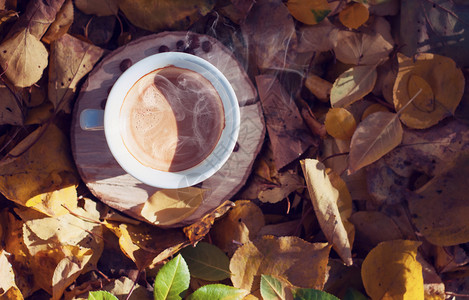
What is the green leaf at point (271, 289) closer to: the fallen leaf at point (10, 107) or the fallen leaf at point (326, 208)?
the fallen leaf at point (326, 208)

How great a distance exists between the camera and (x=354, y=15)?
1.22m

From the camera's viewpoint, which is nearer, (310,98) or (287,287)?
(287,287)

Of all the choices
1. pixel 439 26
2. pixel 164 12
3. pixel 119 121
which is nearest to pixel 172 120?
pixel 119 121

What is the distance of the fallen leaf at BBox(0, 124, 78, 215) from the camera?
1.16 metres

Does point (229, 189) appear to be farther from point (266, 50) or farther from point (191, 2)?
point (191, 2)

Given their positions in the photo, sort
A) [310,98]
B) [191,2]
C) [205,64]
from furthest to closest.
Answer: [310,98] → [191,2] → [205,64]

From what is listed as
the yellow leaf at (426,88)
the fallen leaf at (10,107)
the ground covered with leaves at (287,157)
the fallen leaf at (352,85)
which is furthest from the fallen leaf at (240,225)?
the fallen leaf at (10,107)

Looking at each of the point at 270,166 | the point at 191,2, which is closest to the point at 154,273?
the point at 270,166

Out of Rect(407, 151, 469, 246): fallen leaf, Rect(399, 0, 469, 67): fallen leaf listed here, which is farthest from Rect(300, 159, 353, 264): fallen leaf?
Rect(399, 0, 469, 67): fallen leaf

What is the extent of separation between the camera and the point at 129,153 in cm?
111

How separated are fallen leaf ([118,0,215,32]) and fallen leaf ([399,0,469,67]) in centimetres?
59

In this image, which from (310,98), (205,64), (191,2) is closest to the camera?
(205,64)

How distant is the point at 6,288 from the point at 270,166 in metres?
0.82

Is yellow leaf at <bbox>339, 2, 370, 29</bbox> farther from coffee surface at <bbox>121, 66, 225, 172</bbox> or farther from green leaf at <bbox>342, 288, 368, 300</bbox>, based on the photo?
→ green leaf at <bbox>342, 288, 368, 300</bbox>
